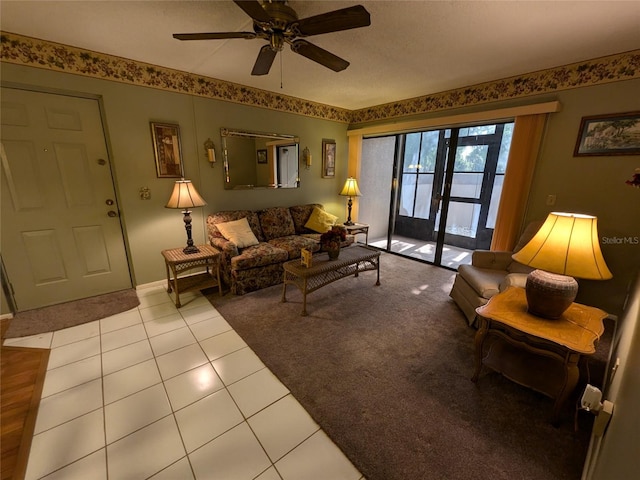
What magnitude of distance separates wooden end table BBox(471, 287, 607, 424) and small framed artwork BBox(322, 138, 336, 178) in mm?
3458

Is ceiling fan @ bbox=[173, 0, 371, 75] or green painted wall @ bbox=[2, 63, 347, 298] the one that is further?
green painted wall @ bbox=[2, 63, 347, 298]

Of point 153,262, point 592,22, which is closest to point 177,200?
point 153,262

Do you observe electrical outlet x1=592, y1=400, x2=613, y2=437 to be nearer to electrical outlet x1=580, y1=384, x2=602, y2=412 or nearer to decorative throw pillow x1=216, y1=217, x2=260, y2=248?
electrical outlet x1=580, y1=384, x2=602, y2=412

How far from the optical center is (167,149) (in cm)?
305

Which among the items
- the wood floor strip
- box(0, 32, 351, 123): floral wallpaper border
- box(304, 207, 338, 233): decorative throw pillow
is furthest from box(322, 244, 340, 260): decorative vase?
the wood floor strip

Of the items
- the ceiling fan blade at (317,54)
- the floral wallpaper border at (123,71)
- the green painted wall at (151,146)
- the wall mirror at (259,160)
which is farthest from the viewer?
the wall mirror at (259,160)

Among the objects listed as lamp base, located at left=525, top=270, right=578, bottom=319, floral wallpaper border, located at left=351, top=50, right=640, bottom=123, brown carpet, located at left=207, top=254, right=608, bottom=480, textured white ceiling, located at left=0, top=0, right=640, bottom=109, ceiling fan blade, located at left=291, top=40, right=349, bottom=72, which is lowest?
brown carpet, located at left=207, top=254, right=608, bottom=480

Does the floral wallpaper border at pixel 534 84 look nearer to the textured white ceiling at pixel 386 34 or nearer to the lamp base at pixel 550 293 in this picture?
the textured white ceiling at pixel 386 34

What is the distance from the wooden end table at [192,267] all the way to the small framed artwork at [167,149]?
0.94 m

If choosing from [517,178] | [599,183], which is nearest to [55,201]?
[517,178]

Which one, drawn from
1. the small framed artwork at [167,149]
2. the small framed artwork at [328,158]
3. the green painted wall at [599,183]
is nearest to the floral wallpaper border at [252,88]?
the green painted wall at [599,183]

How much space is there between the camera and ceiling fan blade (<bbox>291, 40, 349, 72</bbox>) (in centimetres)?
176

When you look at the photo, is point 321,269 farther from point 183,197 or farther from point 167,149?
point 167,149

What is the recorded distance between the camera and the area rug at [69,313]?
2.38 m
